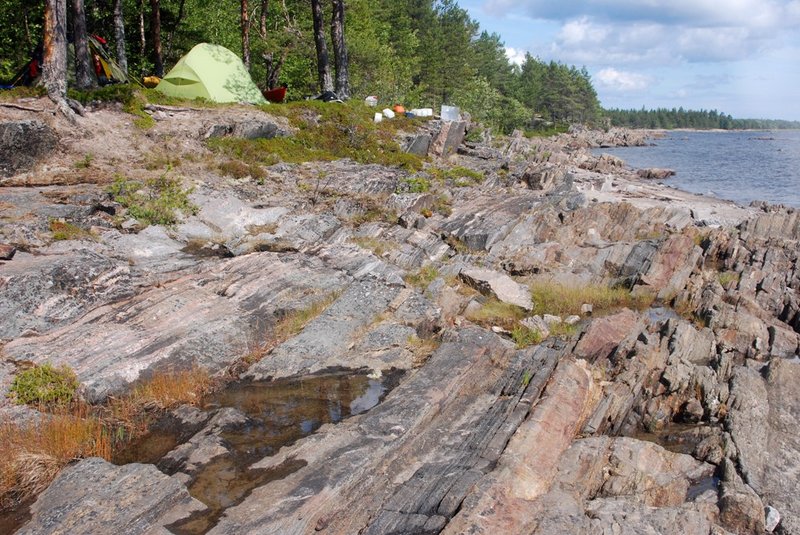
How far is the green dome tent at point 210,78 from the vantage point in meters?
27.0

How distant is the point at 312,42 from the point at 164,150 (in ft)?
52.5

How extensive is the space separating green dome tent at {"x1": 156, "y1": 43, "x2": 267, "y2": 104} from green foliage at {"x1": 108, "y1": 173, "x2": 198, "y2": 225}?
9.80 metres

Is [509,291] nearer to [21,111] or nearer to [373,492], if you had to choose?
[373,492]

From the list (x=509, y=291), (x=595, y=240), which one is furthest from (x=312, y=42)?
(x=509, y=291)

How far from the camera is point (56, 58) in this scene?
20516 millimetres

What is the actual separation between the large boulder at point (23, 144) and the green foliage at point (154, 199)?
2904 millimetres

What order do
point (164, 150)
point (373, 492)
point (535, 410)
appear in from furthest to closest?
point (164, 150)
point (535, 410)
point (373, 492)

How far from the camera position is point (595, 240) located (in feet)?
71.6

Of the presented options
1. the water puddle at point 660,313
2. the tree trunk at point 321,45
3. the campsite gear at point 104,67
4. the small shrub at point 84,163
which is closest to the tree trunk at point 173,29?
the campsite gear at point 104,67

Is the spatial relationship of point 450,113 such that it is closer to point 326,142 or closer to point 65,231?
point 326,142

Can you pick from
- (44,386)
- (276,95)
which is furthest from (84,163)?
(276,95)

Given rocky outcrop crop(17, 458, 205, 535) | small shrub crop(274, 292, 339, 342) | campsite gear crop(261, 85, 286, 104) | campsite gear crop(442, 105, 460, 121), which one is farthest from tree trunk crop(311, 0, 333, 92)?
rocky outcrop crop(17, 458, 205, 535)

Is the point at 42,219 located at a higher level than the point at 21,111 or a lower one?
lower

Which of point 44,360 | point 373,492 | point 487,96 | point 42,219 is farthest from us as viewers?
point 487,96
